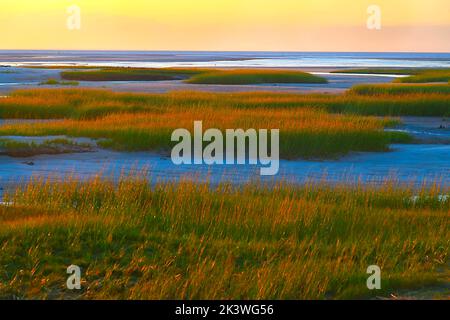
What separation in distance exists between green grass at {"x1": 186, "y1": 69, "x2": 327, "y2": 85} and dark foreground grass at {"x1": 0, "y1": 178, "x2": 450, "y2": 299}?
5448 cm

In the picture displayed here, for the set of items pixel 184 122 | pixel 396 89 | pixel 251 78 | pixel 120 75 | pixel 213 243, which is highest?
pixel 213 243

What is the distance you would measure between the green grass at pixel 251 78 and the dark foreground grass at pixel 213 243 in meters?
54.5

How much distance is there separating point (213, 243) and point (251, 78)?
60.7 m

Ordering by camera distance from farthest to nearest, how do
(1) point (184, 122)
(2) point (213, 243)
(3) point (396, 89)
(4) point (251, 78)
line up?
(4) point (251, 78) → (3) point (396, 89) → (1) point (184, 122) → (2) point (213, 243)

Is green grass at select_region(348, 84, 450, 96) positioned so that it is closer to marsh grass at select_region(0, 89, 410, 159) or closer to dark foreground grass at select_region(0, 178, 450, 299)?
marsh grass at select_region(0, 89, 410, 159)

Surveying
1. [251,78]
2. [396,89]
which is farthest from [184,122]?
[251,78]

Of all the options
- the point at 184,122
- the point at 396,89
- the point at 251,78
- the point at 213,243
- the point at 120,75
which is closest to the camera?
the point at 213,243

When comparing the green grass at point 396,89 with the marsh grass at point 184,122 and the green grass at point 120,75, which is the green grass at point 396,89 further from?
the green grass at point 120,75

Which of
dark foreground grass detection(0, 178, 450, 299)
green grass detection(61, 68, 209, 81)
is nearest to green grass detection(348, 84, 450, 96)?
green grass detection(61, 68, 209, 81)

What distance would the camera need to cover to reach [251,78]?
236 feet

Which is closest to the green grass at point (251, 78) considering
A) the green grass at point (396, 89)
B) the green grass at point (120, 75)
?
the green grass at point (120, 75)

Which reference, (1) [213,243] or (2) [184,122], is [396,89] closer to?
(2) [184,122]

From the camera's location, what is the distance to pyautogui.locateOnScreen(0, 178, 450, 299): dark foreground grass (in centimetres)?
1022

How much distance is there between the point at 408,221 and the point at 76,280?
6.07 m
